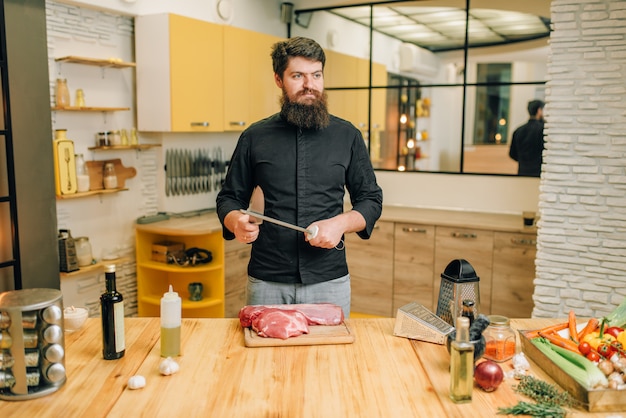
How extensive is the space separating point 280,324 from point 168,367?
393 mm

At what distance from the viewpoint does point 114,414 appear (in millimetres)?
1521

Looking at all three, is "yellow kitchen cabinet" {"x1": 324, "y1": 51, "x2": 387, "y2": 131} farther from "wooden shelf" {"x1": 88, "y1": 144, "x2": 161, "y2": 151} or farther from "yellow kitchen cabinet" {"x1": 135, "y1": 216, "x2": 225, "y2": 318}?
"wooden shelf" {"x1": 88, "y1": 144, "x2": 161, "y2": 151}

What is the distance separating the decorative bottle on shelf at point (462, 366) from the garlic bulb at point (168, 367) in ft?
2.54

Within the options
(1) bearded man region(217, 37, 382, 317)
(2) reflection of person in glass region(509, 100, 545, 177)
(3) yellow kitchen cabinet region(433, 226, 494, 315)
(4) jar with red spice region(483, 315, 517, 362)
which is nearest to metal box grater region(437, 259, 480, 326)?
(4) jar with red spice region(483, 315, 517, 362)

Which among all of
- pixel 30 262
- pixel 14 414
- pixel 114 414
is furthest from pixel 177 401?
pixel 30 262

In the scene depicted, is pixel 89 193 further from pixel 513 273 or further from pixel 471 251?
pixel 513 273

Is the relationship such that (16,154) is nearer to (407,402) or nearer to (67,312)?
(67,312)

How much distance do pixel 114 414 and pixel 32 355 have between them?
292 millimetres

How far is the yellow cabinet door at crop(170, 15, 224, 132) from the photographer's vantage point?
13.8 feet

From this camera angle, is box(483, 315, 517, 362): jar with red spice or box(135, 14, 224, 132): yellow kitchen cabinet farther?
box(135, 14, 224, 132): yellow kitchen cabinet

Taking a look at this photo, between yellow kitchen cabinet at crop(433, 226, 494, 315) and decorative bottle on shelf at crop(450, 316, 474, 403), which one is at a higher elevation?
decorative bottle on shelf at crop(450, 316, 474, 403)

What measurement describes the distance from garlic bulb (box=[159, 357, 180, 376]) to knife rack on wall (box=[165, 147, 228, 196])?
3.02 m

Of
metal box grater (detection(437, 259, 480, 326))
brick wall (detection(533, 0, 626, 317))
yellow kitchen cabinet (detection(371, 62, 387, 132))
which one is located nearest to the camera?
metal box grater (detection(437, 259, 480, 326))

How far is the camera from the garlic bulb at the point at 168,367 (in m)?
1.74
